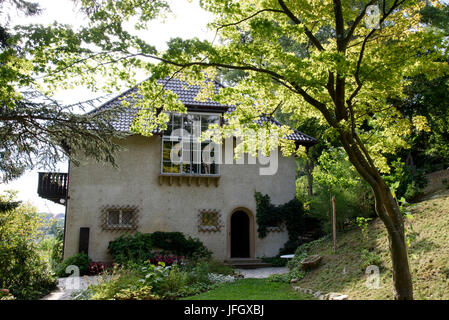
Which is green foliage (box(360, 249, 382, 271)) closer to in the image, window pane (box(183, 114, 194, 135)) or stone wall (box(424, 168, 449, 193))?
stone wall (box(424, 168, 449, 193))

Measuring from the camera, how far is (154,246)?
590 inches

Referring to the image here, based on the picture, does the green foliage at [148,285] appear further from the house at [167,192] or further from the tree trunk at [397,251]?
the tree trunk at [397,251]

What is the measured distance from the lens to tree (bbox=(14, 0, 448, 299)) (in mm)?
6352

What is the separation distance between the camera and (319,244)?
1273cm

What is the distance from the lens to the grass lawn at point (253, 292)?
334 inches

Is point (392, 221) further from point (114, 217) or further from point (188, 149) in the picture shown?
point (114, 217)

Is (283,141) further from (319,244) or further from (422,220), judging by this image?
(319,244)

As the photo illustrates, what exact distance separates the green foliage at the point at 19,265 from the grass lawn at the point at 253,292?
444 cm

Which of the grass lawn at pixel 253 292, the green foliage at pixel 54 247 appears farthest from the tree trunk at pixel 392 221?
the green foliage at pixel 54 247

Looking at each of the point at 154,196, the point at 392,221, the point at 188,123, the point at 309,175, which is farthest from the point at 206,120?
the point at 392,221

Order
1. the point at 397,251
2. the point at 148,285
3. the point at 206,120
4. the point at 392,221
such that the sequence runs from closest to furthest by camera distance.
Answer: the point at 397,251 → the point at 392,221 → the point at 148,285 → the point at 206,120

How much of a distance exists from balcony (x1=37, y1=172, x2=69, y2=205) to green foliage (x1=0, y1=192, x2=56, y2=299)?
405cm

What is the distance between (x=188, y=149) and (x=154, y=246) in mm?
4482

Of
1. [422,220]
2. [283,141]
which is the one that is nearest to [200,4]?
[283,141]
